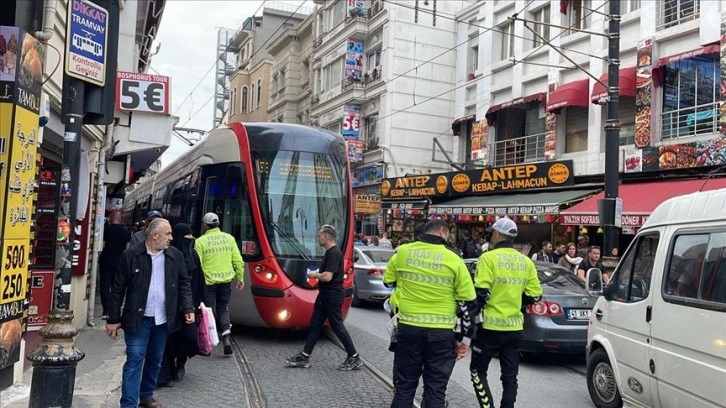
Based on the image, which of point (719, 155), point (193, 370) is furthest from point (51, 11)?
point (719, 155)

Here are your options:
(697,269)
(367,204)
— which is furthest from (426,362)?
(367,204)

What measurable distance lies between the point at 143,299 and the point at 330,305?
2907 mm

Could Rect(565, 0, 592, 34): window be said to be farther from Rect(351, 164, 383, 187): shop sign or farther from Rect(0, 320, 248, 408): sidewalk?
Rect(0, 320, 248, 408): sidewalk

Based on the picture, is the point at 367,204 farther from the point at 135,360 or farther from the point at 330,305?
the point at 135,360

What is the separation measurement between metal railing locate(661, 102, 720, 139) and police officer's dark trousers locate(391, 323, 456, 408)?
12.9 meters

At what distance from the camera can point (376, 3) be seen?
3106cm

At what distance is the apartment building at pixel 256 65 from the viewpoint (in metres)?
47.2

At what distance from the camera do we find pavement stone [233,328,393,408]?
6.49m

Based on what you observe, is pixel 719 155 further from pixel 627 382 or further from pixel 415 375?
pixel 415 375

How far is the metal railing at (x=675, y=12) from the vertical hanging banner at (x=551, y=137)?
430 centimetres

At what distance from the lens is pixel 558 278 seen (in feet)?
31.0

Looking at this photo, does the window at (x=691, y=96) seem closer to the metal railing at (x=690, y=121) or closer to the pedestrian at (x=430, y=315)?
the metal railing at (x=690, y=121)

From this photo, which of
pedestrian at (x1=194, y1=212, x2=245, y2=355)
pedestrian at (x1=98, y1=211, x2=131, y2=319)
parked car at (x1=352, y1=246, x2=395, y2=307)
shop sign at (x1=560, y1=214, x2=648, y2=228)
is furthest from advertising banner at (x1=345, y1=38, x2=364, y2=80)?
pedestrian at (x1=194, y1=212, x2=245, y2=355)

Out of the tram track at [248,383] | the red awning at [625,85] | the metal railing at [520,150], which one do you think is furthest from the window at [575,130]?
the tram track at [248,383]
